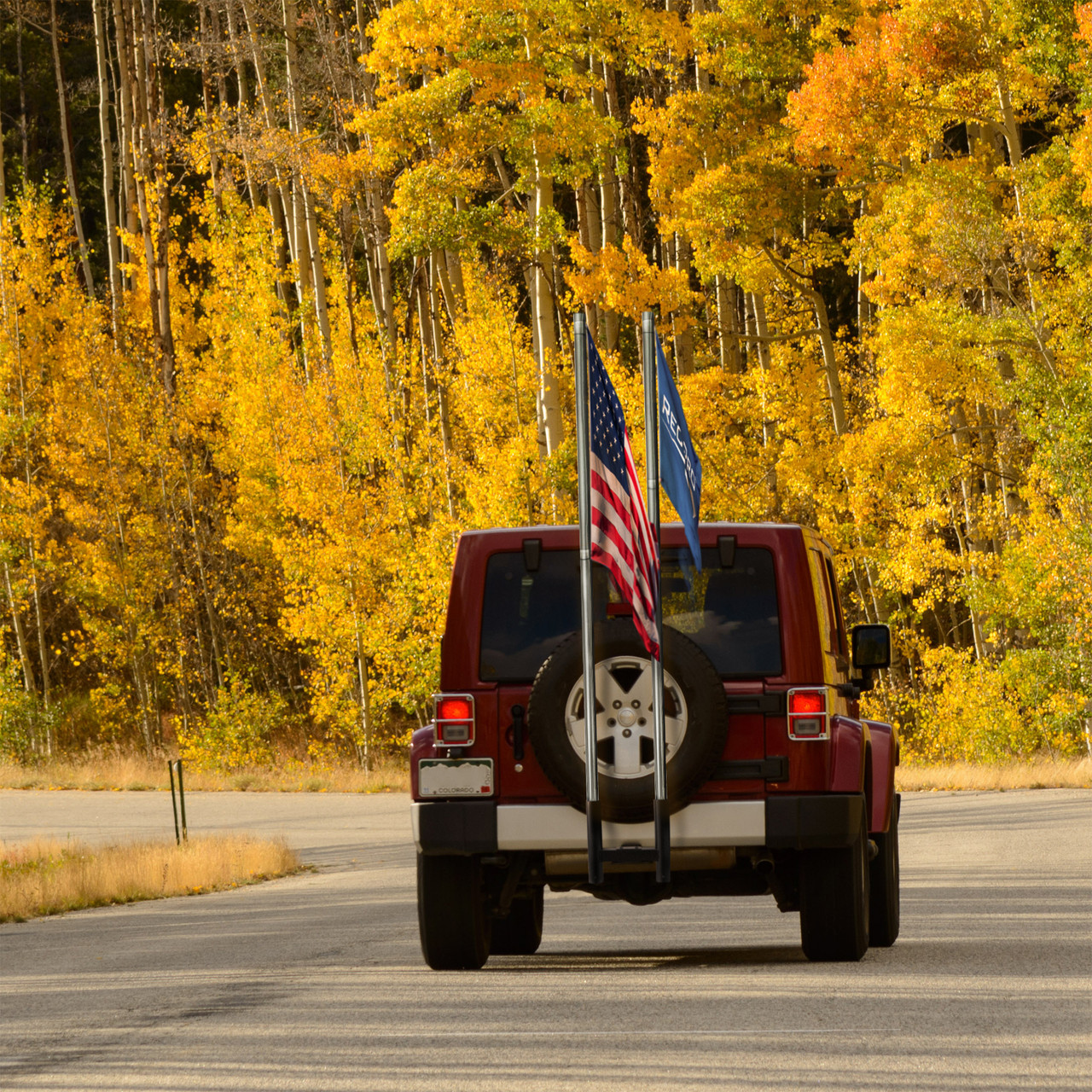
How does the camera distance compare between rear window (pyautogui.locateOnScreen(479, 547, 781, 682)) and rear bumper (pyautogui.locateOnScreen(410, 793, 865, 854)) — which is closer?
rear bumper (pyautogui.locateOnScreen(410, 793, 865, 854))

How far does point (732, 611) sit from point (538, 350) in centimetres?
2516

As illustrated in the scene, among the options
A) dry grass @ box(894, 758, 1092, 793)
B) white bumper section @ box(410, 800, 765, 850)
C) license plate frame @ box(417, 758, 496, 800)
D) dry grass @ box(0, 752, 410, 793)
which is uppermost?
license plate frame @ box(417, 758, 496, 800)

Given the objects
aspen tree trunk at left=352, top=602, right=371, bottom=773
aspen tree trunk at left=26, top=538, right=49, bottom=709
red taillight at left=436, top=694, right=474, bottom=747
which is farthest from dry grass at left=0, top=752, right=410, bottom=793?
red taillight at left=436, top=694, right=474, bottom=747

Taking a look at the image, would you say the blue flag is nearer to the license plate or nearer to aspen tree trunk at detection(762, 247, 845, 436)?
the license plate

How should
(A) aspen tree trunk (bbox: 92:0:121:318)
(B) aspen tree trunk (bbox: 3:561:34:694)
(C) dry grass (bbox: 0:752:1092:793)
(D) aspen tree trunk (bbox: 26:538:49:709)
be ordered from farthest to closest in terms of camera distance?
(A) aspen tree trunk (bbox: 92:0:121:318) < (D) aspen tree trunk (bbox: 26:538:49:709) < (B) aspen tree trunk (bbox: 3:561:34:694) < (C) dry grass (bbox: 0:752:1092:793)

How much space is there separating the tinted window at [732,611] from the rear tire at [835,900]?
100cm

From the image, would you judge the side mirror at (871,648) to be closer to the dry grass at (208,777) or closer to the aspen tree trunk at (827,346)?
the dry grass at (208,777)

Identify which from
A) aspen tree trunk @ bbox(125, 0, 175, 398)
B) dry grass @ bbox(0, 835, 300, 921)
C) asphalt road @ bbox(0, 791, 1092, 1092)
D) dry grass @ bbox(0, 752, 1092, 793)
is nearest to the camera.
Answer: asphalt road @ bbox(0, 791, 1092, 1092)

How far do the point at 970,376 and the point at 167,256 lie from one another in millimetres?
24446

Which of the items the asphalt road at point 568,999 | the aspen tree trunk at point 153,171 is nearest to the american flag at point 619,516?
the asphalt road at point 568,999

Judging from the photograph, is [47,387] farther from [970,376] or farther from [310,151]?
[970,376]

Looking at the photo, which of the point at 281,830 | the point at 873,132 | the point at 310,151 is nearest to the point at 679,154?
the point at 873,132

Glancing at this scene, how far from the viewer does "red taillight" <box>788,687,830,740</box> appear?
9.17 metres

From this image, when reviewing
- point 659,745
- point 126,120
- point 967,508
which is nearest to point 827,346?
point 967,508
